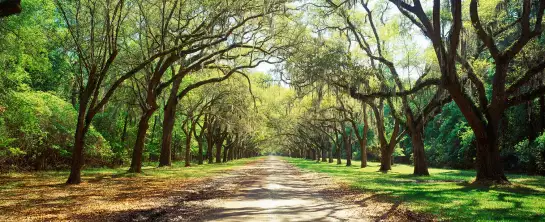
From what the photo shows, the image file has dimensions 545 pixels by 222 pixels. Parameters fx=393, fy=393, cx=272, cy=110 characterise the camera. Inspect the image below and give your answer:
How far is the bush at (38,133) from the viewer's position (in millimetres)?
18438

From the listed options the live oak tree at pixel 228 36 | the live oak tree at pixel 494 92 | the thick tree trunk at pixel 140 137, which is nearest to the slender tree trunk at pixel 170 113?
the live oak tree at pixel 228 36

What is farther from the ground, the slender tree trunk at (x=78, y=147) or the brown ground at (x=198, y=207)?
the slender tree trunk at (x=78, y=147)

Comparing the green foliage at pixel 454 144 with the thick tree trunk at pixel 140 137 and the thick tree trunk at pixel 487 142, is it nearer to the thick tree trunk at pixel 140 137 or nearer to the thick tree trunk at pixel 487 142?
the thick tree trunk at pixel 487 142

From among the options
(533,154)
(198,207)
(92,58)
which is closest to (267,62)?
(92,58)

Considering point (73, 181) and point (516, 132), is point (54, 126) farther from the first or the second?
point (516, 132)

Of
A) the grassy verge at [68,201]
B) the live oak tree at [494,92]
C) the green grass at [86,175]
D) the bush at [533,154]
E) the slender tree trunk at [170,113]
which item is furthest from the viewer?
the slender tree trunk at [170,113]

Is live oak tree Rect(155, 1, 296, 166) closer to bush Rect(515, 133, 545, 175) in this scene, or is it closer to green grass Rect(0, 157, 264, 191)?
green grass Rect(0, 157, 264, 191)

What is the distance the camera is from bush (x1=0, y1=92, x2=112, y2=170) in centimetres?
1844

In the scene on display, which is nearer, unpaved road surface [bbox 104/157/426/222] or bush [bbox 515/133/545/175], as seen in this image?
unpaved road surface [bbox 104/157/426/222]

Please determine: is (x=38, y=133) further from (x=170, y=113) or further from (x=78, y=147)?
(x=170, y=113)

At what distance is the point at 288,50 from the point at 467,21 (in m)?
9.25

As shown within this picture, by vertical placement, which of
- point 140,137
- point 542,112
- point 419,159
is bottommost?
point 419,159

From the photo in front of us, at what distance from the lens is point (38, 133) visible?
2058cm

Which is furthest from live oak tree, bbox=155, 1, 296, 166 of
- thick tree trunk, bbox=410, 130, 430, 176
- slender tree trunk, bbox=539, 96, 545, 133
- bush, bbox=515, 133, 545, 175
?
slender tree trunk, bbox=539, 96, 545, 133
